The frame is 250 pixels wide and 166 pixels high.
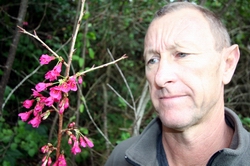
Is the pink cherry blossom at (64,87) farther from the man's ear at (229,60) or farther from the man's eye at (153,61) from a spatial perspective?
the man's ear at (229,60)

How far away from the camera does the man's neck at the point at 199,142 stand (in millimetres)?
1538

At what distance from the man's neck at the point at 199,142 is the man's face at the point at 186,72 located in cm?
7

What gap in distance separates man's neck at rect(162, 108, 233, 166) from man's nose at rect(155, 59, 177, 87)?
266mm

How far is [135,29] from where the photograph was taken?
472cm

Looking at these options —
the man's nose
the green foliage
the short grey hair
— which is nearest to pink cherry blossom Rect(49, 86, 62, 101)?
the man's nose

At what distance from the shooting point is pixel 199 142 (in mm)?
1551

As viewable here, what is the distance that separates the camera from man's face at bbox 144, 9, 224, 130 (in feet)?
4.73

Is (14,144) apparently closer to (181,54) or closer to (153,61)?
(153,61)

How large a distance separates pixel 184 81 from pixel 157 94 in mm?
159

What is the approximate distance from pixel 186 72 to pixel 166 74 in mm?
93

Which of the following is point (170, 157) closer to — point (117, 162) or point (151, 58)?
point (117, 162)

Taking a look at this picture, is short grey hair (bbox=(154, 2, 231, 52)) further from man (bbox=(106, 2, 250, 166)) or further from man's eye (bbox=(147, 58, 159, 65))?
man's eye (bbox=(147, 58, 159, 65))

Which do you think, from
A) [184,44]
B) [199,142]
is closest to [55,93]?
[184,44]

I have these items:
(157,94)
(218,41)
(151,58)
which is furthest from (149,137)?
(218,41)
